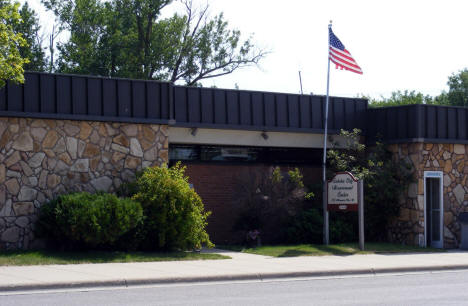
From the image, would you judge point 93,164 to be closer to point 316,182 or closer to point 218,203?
point 218,203

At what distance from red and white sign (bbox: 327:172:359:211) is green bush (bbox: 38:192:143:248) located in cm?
607

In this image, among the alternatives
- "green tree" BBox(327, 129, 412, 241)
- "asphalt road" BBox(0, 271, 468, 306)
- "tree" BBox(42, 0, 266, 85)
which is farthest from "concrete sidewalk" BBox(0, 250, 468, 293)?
"tree" BBox(42, 0, 266, 85)

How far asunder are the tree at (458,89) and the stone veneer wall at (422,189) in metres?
34.0

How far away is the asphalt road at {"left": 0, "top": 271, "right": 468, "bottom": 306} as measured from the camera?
11438mm

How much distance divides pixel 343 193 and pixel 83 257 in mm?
7925

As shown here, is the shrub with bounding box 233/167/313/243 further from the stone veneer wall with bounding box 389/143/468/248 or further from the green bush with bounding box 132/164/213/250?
the stone veneer wall with bounding box 389/143/468/248

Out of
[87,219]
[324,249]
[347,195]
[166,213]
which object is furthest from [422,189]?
[87,219]

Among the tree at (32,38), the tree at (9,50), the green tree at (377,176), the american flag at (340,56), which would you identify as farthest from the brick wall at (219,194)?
the tree at (32,38)

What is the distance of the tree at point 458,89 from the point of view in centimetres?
5641

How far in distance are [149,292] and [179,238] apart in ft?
19.2

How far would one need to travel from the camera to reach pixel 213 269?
52.0 feet

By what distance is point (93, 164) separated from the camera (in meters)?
19.3

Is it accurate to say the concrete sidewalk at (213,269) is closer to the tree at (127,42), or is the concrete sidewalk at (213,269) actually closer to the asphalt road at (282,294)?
the asphalt road at (282,294)

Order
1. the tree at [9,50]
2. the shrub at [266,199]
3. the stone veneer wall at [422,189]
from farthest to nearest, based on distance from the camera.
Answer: the stone veneer wall at [422,189], the shrub at [266,199], the tree at [9,50]
